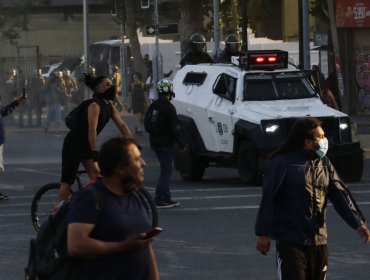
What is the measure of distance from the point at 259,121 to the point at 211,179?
3024 millimetres

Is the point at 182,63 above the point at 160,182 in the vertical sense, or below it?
above

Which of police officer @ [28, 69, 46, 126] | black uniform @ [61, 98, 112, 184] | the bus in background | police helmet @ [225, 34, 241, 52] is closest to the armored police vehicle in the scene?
police helmet @ [225, 34, 241, 52]

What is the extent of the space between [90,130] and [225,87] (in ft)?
26.8

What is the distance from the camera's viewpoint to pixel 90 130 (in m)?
12.0

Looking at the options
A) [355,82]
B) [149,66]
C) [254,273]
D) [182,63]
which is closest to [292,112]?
[182,63]

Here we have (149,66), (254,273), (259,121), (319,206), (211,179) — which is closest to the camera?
(319,206)

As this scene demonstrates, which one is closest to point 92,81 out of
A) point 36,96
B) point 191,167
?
point 191,167

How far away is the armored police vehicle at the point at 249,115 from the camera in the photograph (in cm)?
1869

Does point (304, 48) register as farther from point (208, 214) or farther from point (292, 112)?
point (208, 214)

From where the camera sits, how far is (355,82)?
130ft

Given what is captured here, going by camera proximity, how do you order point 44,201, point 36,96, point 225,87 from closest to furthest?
point 44,201 → point 225,87 → point 36,96

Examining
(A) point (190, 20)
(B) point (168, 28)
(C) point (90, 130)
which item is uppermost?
(A) point (190, 20)

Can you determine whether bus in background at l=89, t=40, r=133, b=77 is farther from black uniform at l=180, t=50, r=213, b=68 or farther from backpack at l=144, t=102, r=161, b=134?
backpack at l=144, t=102, r=161, b=134

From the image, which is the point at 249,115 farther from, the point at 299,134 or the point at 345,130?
the point at 299,134
